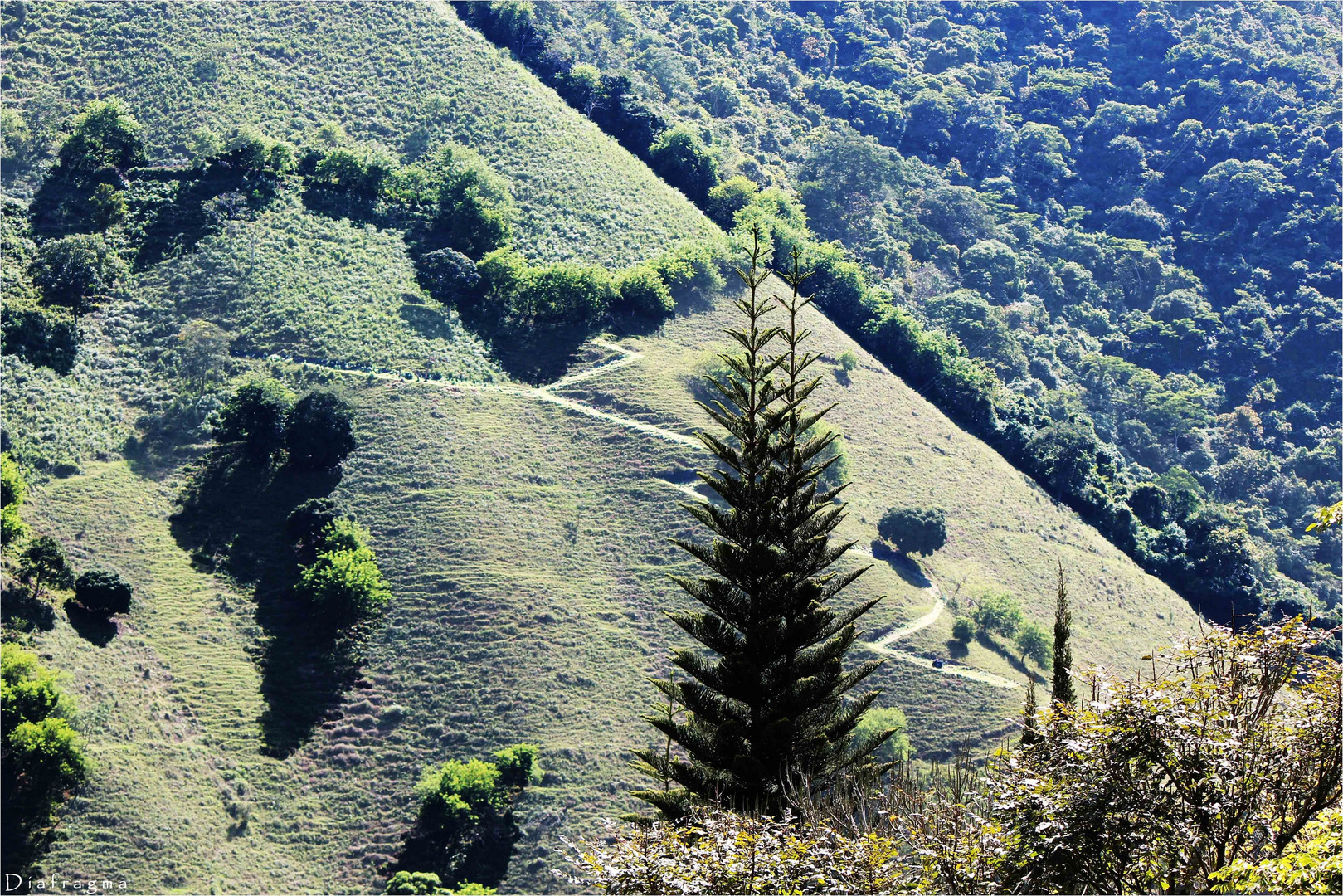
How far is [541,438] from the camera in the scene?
56219 millimetres

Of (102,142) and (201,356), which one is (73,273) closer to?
(201,356)

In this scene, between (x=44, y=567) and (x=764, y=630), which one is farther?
(x=44, y=567)

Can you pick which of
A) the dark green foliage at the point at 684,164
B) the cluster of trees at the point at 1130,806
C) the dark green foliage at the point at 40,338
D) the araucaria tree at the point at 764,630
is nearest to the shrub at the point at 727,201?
the dark green foliage at the point at 684,164

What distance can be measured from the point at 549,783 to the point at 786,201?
49.3m

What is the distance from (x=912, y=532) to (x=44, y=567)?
32.7 meters

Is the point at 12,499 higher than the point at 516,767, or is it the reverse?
the point at 516,767

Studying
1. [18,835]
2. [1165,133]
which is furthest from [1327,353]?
[18,835]

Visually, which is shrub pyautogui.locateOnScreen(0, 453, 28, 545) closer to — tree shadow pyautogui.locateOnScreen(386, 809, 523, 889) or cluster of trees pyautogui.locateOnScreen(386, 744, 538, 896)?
cluster of trees pyautogui.locateOnScreen(386, 744, 538, 896)

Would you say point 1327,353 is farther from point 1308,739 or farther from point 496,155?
point 1308,739

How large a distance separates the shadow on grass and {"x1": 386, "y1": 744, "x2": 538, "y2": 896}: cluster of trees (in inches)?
206

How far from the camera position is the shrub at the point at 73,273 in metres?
55.7

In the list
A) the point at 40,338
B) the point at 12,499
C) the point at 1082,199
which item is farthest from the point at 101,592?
the point at 1082,199

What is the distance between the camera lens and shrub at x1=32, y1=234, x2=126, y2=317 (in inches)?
2194

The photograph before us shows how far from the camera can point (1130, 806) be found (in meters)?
15.0
